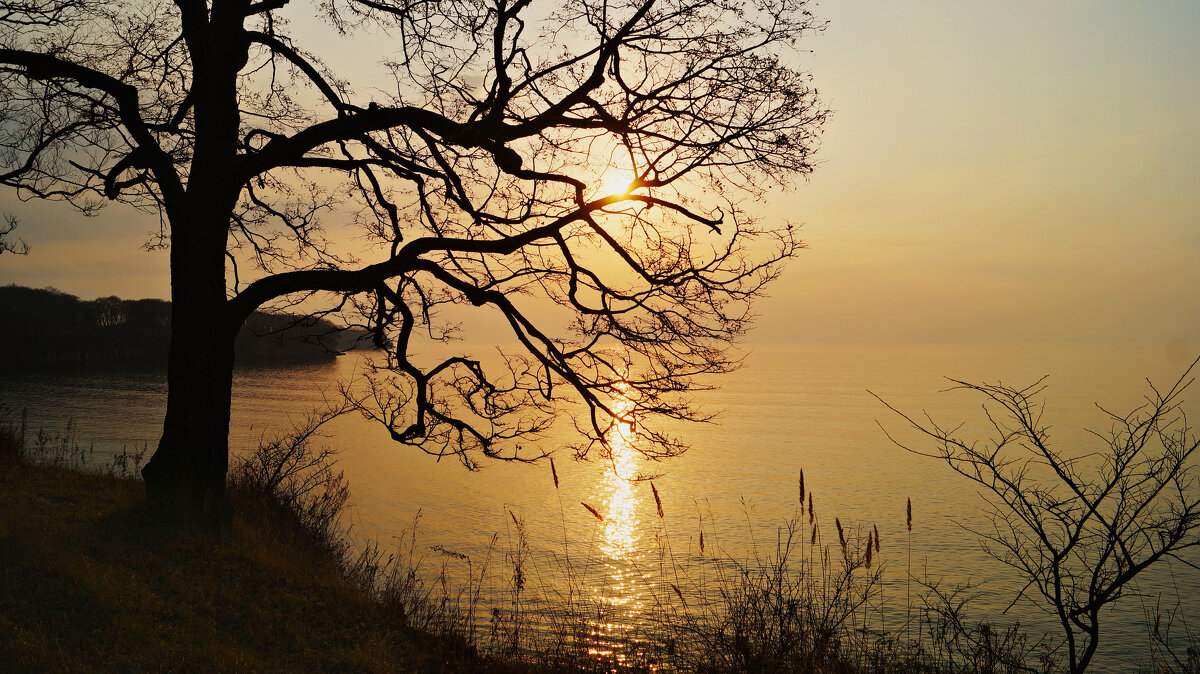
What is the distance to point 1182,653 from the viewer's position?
11102 millimetres

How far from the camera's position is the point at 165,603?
261 inches

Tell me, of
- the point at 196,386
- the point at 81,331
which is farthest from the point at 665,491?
the point at 81,331

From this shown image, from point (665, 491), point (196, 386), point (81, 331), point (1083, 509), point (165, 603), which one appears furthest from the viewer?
point (81, 331)

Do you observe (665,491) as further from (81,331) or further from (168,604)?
(81,331)

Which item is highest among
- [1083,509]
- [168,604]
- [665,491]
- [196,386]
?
[196,386]

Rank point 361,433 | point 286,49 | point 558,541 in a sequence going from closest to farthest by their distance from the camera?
point 286,49 < point 558,541 < point 361,433

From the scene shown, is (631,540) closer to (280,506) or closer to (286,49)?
(280,506)

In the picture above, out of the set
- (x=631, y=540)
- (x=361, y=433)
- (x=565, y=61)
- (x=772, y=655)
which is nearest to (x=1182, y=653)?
(x=772, y=655)

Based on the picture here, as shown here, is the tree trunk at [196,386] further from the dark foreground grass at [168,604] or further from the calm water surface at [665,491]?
the calm water surface at [665,491]

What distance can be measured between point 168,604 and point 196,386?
305 cm

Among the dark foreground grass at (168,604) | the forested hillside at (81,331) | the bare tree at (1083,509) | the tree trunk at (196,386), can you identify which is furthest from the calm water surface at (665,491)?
the forested hillside at (81,331)

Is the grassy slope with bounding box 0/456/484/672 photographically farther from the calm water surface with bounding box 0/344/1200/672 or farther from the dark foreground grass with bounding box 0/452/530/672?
the calm water surface with bounding box 0/344/1200/672

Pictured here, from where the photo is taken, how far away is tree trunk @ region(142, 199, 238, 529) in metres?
8.80

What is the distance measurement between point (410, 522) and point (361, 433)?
16658 mm
